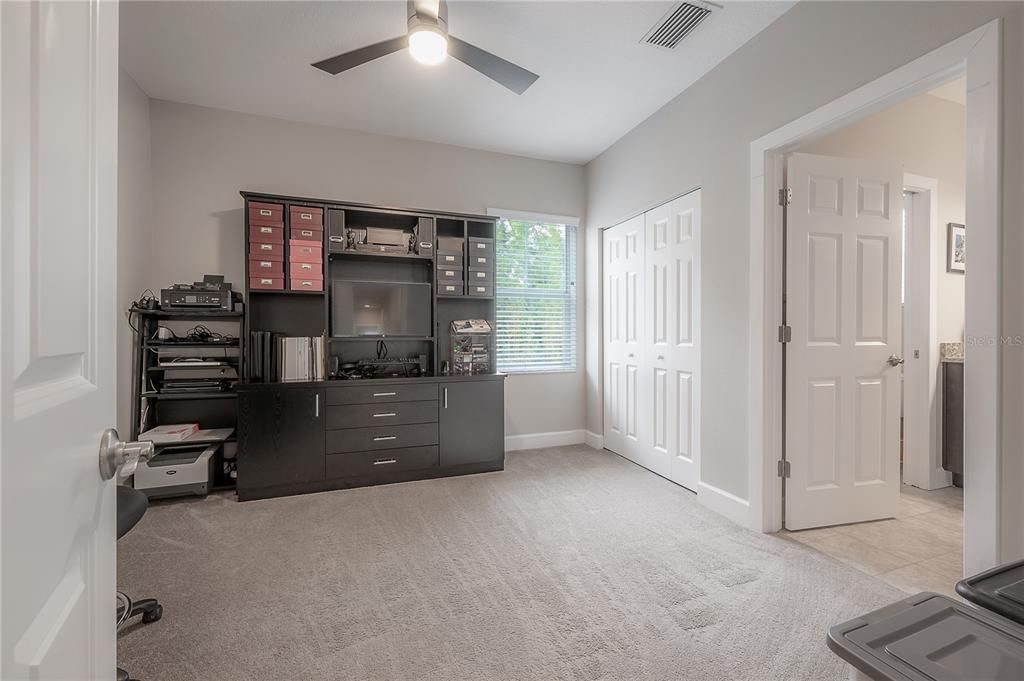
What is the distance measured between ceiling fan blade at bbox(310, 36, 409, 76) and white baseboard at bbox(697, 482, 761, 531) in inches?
123

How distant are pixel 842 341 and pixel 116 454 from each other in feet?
10.6

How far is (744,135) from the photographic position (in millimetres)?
2738

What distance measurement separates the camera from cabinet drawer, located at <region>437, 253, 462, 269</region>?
12.6 ft

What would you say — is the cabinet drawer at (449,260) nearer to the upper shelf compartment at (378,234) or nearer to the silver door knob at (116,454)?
the upper shelf compartment at (378,234)

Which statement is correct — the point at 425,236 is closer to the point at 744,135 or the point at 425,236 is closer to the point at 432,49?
the point at 432,49

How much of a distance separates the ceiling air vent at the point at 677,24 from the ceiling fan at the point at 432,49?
2.70 ft

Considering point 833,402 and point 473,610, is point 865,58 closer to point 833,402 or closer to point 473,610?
point 833,402

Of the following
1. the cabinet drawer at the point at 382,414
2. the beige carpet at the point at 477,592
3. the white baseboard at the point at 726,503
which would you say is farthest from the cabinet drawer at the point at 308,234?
the white baseboard at the point at 726,503

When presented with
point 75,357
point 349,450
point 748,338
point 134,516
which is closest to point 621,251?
point 748,338

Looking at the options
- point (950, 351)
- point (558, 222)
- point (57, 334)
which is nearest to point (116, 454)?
point (57, 334)

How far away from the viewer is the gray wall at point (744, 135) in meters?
1.59

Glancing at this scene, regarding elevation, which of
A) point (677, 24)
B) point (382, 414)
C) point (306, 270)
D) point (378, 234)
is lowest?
point (382, 414)

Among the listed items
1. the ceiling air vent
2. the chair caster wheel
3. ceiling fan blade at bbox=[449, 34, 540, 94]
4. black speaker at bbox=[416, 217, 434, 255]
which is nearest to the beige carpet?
the chair caster wheel

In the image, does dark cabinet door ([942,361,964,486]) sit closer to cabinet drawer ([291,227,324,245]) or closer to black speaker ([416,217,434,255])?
black speaker ([416,217,434,255])
